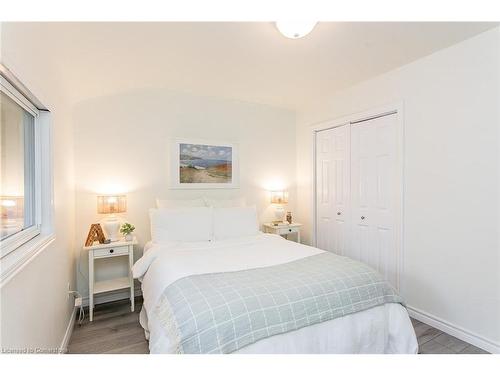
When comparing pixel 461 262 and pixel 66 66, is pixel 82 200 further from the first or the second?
pixel 461 262

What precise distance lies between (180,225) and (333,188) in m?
2.03

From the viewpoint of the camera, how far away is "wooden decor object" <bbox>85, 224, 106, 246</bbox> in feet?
8.90

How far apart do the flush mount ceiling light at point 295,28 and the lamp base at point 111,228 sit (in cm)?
241

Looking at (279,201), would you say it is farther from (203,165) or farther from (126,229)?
(126,229)

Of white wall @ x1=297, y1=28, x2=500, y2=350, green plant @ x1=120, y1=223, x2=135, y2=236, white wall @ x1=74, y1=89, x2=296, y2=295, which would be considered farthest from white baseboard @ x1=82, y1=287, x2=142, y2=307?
white wall @ x1=297, y1=28, x2=500, y2=350

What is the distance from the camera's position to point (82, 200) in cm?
283

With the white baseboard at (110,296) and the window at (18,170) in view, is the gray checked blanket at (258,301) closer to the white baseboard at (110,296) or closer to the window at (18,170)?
the window at (18,170)

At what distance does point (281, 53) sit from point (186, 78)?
1.08 metres

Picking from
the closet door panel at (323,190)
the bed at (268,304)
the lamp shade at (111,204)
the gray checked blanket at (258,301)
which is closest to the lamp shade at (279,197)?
the closet door panel at (323,190)

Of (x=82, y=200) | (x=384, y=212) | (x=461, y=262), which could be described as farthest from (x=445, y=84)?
(x=82, y=200)

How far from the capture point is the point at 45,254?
5.37 ft

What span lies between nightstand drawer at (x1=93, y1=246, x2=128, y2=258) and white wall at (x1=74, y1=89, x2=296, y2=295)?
39cm

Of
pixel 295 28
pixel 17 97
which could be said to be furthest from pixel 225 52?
pixel 17 97

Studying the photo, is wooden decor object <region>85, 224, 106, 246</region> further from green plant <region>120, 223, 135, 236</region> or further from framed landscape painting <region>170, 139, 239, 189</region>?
framed landscape painting <region>170, 139, 239, 189</region>
